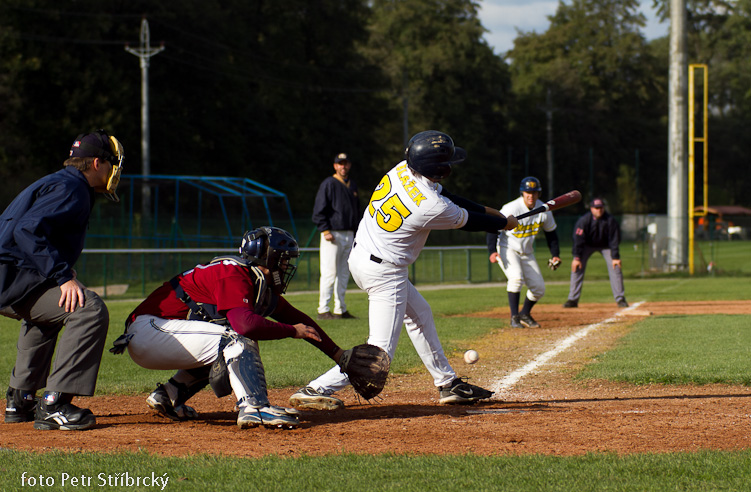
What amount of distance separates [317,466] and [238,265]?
62.9 inches

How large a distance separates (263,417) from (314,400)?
0.85m

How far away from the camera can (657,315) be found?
13.4m

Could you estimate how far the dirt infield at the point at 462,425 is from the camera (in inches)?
194

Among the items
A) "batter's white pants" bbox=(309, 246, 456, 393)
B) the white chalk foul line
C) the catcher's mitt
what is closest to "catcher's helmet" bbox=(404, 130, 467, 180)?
"batter's white pants" bbox=(309, 246, 456, 393)

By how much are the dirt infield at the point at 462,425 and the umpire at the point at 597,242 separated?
7.37 m

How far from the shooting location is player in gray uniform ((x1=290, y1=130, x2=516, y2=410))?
5875 millimetres

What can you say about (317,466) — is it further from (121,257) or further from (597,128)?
(597,128)

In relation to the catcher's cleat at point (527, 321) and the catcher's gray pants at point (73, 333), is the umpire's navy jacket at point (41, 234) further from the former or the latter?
the catcher's cleat at point (527, 321)

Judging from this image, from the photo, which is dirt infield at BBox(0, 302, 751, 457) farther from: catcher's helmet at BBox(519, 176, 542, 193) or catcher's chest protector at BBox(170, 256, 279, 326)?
catcher's helmet at BBox(519, 176, 542, 193)

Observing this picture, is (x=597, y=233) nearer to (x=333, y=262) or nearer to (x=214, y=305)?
(x=333, y=262)

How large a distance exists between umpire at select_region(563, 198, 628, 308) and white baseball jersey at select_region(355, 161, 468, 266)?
933 centimetres

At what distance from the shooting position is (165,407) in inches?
230

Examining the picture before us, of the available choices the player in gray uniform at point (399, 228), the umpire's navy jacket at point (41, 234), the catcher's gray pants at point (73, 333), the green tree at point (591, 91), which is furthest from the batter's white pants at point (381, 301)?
the green tree at point (591, 91)

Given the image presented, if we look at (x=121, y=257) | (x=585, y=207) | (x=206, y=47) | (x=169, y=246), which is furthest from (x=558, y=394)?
(x=585, y=207)
